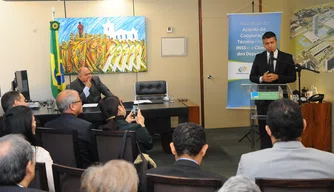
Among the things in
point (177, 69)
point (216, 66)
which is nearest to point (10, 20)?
point (177, 69)

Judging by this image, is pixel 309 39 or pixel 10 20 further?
pixel 10 20

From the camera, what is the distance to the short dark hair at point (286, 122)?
209 centimetres

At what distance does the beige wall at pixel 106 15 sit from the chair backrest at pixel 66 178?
488cm

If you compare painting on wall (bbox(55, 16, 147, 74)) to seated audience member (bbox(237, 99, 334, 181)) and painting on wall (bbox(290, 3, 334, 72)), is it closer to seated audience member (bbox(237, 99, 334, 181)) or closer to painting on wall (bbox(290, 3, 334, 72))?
painting on wall (bbox(290, 3, 334, 72))

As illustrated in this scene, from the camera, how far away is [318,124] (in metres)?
5.24

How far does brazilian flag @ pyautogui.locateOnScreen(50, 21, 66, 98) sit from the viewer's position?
611cm

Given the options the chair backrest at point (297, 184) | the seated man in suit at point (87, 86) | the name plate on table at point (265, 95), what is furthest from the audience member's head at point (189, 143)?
the seated man in suit at point (87, 86)

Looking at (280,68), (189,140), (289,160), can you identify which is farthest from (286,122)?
(280,68)

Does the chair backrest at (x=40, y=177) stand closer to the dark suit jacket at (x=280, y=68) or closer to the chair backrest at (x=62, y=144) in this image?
the chair backrest at (x=62, y=144)

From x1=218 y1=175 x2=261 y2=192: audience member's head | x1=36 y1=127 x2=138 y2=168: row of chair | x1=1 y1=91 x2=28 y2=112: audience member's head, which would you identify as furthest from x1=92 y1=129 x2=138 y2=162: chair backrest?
x1=218 y1=175 x2=261 y2=192: audience member's head

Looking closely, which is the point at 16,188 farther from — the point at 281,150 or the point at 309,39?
the point at 309,39

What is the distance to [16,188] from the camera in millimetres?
1647

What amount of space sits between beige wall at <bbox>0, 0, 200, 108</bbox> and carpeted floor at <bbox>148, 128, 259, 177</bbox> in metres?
1.00

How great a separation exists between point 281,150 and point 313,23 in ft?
14.7
